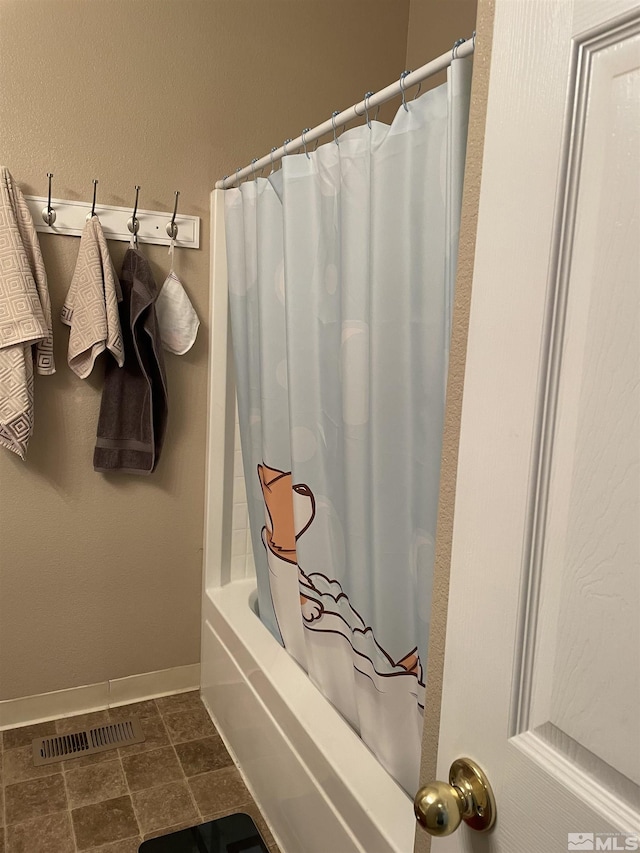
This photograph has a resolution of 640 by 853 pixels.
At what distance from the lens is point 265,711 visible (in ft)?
5.91

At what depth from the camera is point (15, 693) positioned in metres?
2.11

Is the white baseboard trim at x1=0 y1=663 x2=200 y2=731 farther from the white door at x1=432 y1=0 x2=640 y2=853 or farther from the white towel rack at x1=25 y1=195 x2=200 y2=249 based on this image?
the white door at x1=432 y1=0 x2=640 y2=853

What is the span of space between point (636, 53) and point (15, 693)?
2301 millimetres

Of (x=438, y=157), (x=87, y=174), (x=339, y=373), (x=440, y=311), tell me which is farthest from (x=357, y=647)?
(x=87, y=174)

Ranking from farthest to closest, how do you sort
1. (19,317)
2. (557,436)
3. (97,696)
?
(97,696), (19,317), (557,436)

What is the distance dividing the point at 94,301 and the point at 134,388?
286mm

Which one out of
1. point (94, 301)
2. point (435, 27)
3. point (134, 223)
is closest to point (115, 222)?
point (134, 223)

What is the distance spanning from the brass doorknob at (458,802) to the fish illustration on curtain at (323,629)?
65 cm

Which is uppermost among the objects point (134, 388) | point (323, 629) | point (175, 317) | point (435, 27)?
point (435, 27)

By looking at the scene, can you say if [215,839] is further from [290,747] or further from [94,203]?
[94,203]

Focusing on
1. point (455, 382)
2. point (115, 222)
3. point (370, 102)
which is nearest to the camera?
point (455, 382)

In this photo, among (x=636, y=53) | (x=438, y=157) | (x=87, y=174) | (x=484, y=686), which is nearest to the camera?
(x=636, y=53)

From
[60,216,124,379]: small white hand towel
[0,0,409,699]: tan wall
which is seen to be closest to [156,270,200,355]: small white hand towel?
[0,0,409,699]: tan wall

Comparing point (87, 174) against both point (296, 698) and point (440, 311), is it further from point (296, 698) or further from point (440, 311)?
point (296, 698)
